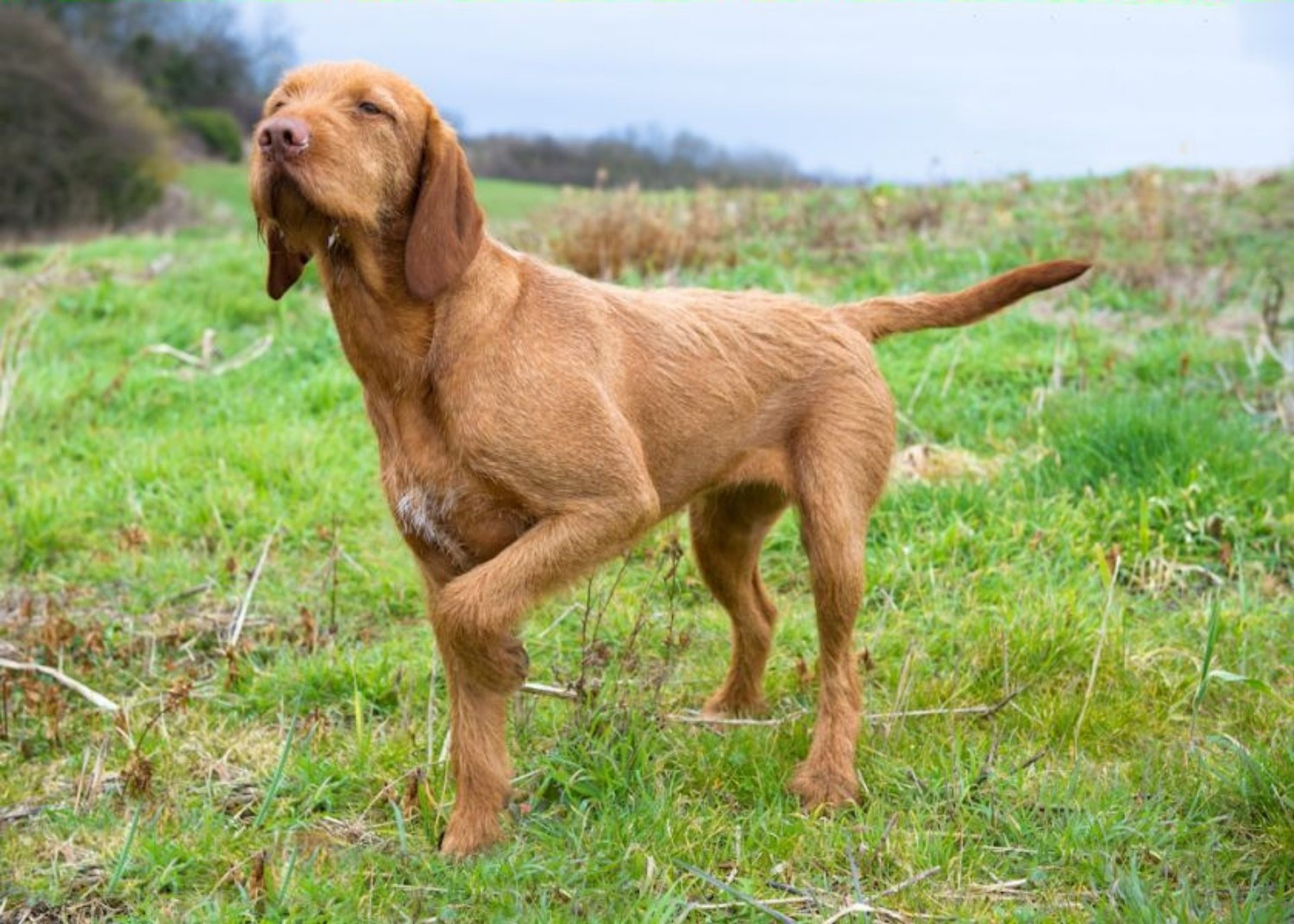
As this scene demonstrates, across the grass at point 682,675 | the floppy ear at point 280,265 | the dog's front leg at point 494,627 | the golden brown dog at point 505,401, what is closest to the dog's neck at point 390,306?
the golden brown dog at point 505,401

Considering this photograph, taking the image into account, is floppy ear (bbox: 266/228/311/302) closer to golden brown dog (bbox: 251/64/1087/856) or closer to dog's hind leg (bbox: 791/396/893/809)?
golden brown dog (bbox: 251/64/1087/856)

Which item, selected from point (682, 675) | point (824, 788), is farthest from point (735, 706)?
point (824, 788)

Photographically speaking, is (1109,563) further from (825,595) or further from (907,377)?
(907,377)

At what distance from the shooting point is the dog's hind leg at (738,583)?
4.52 metres

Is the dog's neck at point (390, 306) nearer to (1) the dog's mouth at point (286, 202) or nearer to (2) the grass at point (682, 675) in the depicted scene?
(1) the dog's mouth at point (286, 202)

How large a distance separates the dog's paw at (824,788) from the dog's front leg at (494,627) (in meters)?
0.89

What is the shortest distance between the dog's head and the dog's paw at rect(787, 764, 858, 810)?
182cm

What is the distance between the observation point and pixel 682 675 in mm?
4891

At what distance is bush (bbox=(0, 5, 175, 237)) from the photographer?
2341 cm

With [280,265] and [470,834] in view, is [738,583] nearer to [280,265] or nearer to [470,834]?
[470,834]

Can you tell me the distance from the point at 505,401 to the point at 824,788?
60.1 inches

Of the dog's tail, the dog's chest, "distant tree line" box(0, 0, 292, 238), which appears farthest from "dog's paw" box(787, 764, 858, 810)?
"distant tree line" box(0, 0, 292, 238)

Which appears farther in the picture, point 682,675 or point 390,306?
point 682,675

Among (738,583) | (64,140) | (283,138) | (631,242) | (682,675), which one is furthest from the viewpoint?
(64,140)
